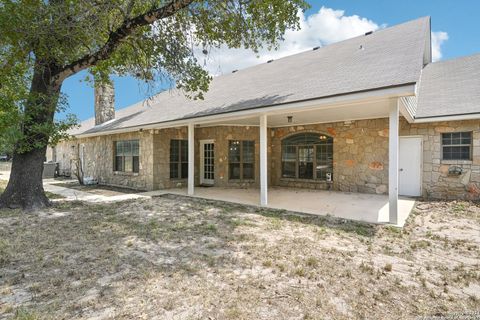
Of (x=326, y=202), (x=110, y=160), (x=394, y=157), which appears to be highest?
(x=394, y=157)

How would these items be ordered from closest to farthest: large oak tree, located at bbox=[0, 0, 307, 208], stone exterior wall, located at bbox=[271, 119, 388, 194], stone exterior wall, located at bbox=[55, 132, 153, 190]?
1. large oak tree, located at bbox=[0, 0, 307, 208]
2. stone exterior wall, located at bbox=[271, 119, 388, 194]
3. stone exterior wall, located at bbox=[55, 132, 153, 190]

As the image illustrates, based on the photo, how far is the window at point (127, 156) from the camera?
11.9 metres

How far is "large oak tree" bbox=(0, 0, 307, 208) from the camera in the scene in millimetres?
6008

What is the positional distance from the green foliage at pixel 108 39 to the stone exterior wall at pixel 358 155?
4288 mm

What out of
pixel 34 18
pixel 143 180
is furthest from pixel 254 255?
pixel 143 180

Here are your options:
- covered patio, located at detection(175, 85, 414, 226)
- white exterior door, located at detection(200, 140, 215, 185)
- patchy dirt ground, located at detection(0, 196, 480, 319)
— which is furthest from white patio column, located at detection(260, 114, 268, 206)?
white exterior door, located at detection(200, 140, 215, 185)

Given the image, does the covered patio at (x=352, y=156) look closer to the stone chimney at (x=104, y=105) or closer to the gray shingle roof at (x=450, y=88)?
the gray shingle roof at (x=450, y=88)

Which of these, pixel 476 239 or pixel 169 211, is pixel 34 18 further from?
Answer: pixel 476 239

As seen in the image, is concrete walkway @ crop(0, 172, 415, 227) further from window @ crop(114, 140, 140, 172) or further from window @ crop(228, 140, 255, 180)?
window @ crop(114, 140, 140, 172)

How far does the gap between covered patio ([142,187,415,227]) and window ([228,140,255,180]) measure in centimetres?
113

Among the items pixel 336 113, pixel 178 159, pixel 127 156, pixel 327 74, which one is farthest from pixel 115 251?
pixel 127 156

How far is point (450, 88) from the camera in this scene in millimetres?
9336

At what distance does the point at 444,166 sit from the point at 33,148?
12.3 m

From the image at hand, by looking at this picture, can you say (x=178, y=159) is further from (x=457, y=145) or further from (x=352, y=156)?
(x=457, y=145)
